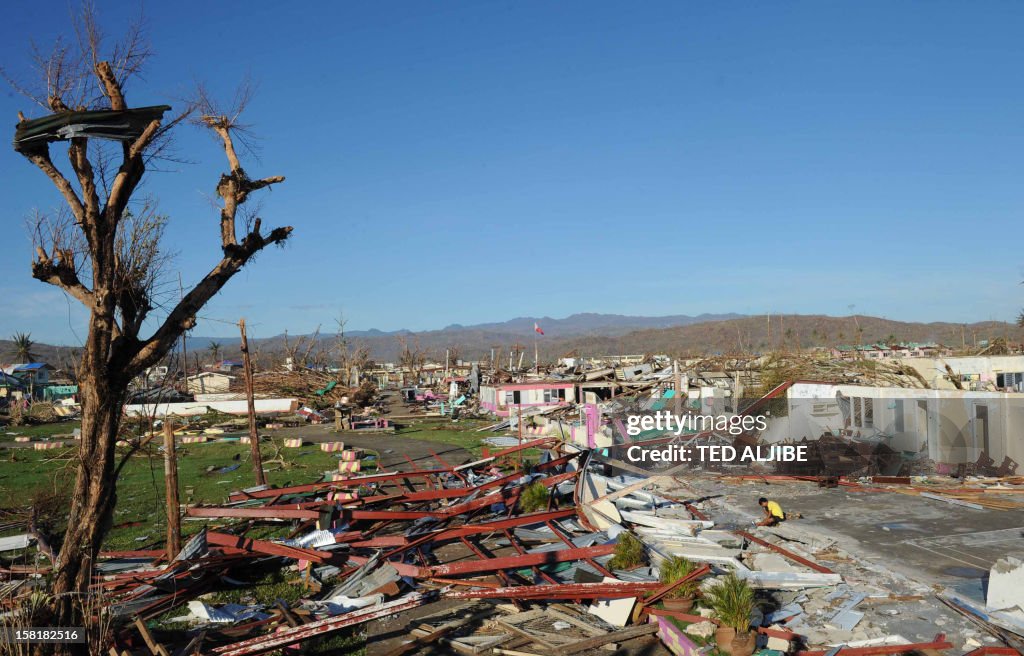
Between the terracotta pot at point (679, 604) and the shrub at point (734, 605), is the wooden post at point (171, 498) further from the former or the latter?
the shrub at point (734, 605)

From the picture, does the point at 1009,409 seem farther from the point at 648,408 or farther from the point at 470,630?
the point at 470,630

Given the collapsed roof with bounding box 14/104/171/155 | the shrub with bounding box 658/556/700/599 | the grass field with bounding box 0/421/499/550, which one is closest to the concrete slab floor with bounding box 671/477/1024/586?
the shrub with bounding box 658/556/700/599

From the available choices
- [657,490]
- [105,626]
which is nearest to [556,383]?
[657,490]

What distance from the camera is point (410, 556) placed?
1066cm

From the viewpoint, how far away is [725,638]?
6715mm

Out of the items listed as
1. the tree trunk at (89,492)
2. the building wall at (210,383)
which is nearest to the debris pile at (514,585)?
the tree trunk at (89,492)

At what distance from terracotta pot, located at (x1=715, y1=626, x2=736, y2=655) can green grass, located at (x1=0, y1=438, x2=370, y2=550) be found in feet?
26.6

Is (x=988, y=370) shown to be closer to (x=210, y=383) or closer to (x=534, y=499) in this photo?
(x=534, y=499)

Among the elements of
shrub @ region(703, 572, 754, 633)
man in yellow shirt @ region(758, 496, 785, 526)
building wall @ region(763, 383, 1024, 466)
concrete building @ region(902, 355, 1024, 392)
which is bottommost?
man in yellow shirt @ region(758, 496, 785, 526)

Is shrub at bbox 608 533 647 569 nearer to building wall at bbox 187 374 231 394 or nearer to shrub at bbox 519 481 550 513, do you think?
shrub at bbox 519 481 550 513

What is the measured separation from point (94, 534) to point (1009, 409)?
1796 cm

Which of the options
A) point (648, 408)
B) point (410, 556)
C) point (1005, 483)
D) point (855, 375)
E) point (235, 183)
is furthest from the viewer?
point (648, 408)

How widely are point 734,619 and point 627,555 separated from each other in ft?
9.91

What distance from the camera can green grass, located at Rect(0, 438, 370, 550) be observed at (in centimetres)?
1326
